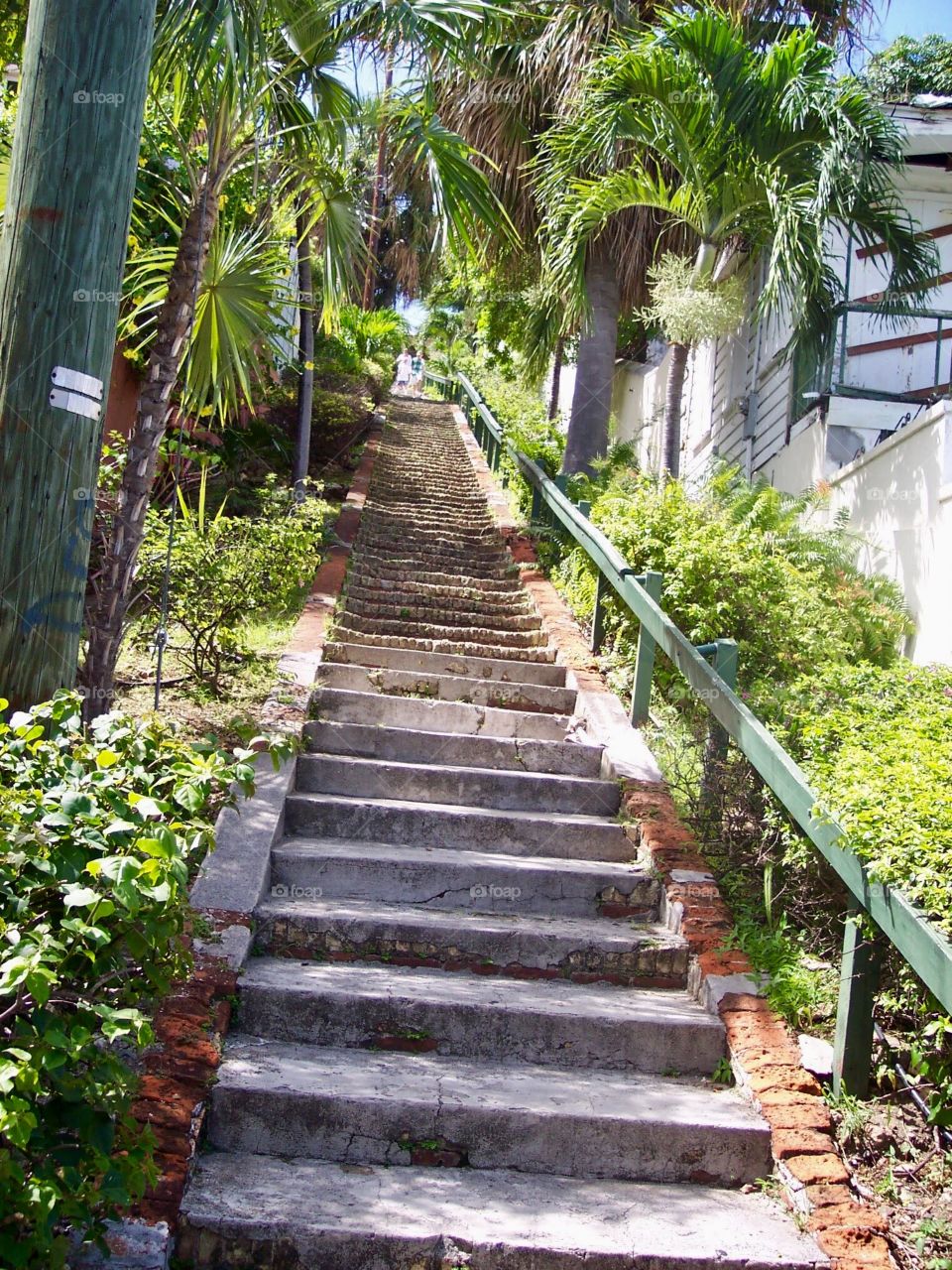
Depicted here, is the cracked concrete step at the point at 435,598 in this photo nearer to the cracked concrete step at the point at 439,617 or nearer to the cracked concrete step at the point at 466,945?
the cracked concrete step at the point at 439,617

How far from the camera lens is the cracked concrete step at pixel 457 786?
5.77 meters

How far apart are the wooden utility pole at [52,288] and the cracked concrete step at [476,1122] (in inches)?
56.8

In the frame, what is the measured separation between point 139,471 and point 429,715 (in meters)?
2.23

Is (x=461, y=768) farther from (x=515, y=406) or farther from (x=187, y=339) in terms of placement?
(x=515, y=406)

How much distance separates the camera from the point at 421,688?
7109 millimetres

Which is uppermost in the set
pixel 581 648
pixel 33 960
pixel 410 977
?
pixel 581 648

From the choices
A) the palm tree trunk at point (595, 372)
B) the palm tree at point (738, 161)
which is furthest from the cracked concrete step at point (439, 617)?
the palm tree trunk at point (595, 372)

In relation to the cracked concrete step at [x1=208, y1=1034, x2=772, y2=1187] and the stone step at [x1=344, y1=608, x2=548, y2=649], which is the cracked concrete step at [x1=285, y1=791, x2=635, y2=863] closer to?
the cracked concrete step at [x1=208, y1=1034, x2=772, y2=1187]

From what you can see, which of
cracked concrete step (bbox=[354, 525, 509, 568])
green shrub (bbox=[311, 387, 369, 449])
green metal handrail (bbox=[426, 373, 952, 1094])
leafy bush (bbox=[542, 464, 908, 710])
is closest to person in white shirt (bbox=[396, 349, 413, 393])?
green shrub (bbox=[311, 387, 369, 449])

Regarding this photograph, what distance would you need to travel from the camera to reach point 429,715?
21.6ft

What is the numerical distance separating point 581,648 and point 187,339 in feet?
11.5

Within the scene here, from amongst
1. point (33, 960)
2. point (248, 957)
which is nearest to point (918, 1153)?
point (248, 957)

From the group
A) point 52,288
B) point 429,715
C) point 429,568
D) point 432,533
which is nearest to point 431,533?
A: point 432,533

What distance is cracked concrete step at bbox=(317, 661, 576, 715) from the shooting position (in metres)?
7.02
